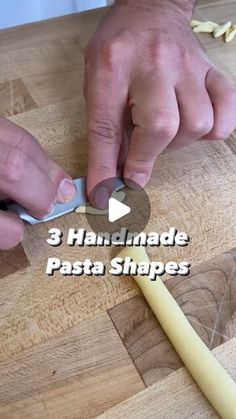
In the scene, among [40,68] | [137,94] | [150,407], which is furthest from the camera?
[40,68]

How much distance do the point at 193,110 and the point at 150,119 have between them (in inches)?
2.4

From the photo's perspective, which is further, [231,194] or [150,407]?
[231,194]

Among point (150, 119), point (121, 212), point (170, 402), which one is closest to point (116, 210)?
point (121, 212)

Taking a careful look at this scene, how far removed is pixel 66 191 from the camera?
58 cm

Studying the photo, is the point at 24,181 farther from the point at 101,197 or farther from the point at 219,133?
the point at 219,133

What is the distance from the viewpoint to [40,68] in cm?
78

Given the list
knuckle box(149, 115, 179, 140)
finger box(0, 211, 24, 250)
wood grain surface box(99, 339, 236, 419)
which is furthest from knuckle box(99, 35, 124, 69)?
wood grain surface box(99, 339, 236, 419)

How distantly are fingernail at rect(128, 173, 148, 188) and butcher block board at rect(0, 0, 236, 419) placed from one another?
23 mm

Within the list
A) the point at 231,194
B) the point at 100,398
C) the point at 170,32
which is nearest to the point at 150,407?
the point at 100,398

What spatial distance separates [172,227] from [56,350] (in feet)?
0.68

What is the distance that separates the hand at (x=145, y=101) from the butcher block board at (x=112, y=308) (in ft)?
0.20

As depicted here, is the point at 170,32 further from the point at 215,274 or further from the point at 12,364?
the point at 12,364

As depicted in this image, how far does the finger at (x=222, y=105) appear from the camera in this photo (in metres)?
0.59

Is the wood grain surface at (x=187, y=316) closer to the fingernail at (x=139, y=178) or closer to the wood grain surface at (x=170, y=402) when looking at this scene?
the wood grain surface at (x=170, y=402)
